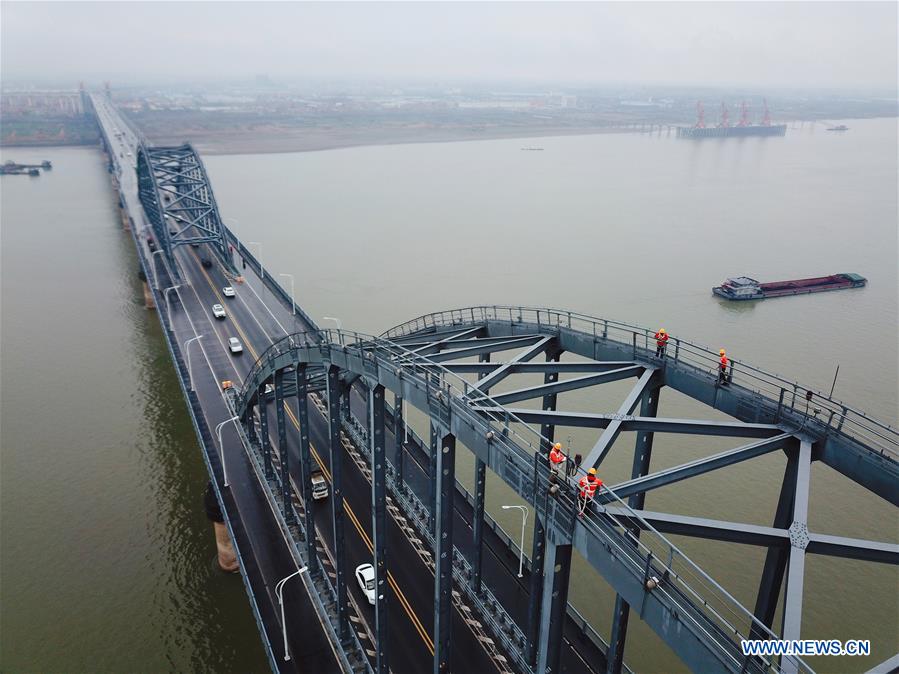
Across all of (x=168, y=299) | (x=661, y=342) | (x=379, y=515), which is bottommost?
(x=168, y=299)

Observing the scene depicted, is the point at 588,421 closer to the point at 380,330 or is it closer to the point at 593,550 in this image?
the point at 593,550

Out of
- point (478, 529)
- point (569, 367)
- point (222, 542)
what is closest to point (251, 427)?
point (222, 542)

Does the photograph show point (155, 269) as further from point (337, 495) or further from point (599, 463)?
point (599, 463)

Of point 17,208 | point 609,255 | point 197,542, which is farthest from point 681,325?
point 17,208

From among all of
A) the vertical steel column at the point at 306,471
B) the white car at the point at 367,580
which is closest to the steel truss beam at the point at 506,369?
the vertical steel column at the point at 306,471

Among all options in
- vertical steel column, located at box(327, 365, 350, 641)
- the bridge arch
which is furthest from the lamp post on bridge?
vertical steel column, located at box(327, 365, 350, 641)

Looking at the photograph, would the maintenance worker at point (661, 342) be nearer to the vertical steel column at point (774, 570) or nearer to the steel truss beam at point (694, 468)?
the steel truss beam at point (694, 468)
